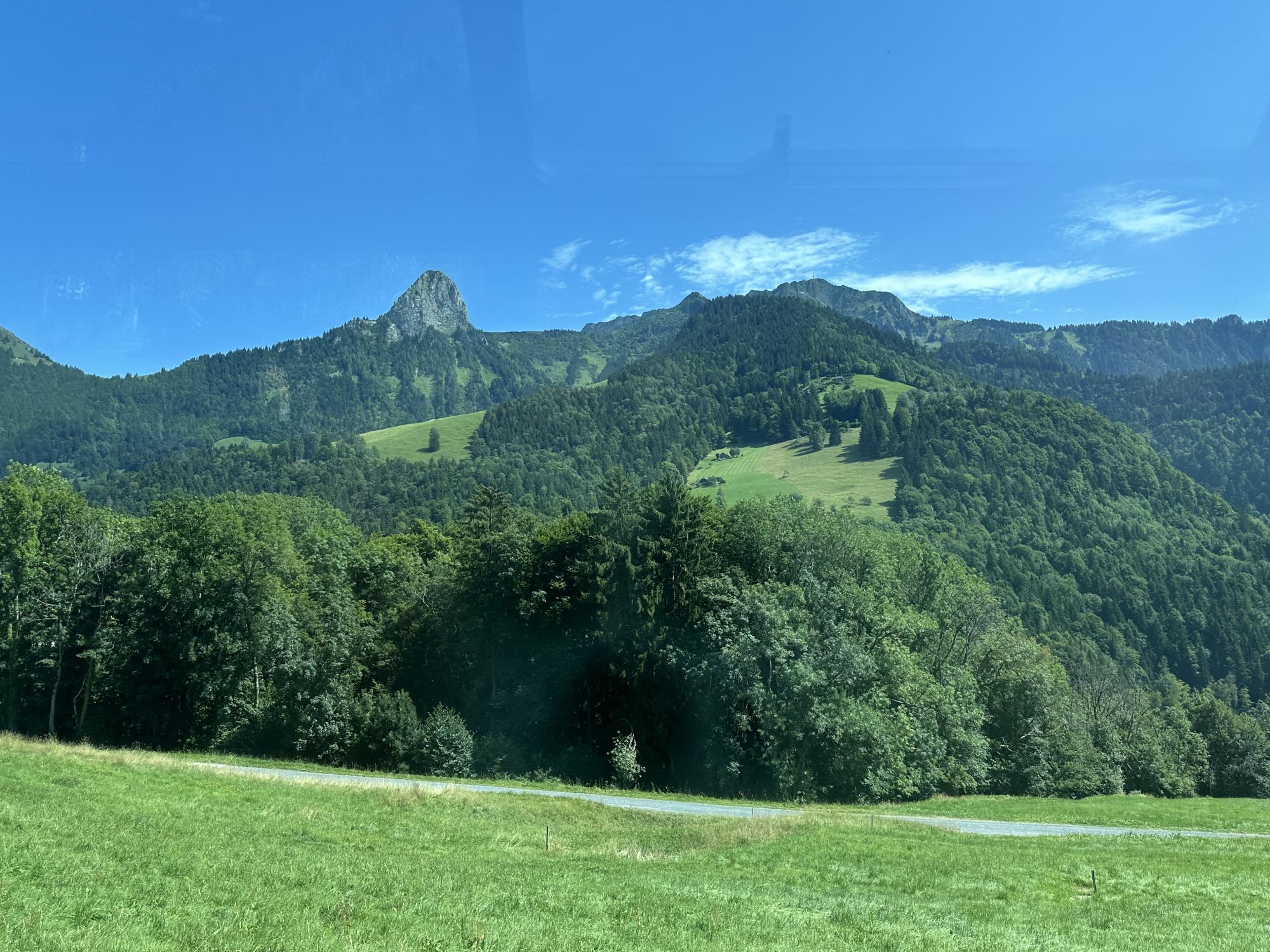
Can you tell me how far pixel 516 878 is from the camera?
47.0 ft

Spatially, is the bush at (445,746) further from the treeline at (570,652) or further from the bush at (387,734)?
the bush at (387,734)

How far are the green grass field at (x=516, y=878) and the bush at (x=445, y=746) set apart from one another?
52.5ft

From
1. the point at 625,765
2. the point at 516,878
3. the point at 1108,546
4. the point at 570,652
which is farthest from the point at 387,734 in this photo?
the point at 1108,546

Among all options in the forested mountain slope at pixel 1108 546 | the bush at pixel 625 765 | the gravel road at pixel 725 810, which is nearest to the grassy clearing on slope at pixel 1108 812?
the gravel road at pixel 725 810

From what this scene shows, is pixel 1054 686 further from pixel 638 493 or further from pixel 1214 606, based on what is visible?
pixel 1214 606

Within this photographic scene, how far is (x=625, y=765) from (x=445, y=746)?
1026cm

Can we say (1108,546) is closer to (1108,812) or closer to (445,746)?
(1108,812)

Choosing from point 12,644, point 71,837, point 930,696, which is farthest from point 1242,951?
point 12,644

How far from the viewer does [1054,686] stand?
5338 cm

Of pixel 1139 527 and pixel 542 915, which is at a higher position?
pixel 1139 527

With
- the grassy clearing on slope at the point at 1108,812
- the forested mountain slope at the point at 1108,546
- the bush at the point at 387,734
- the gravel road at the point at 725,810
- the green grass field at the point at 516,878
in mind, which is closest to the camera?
the green grass field at the point at 516,878

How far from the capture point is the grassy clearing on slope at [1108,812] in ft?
98.1

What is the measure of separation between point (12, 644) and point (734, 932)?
5182 cm

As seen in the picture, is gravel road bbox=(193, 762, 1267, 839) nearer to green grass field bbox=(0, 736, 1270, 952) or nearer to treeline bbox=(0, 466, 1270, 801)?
green grass field bbox=(0, 736, 1270, 952)
